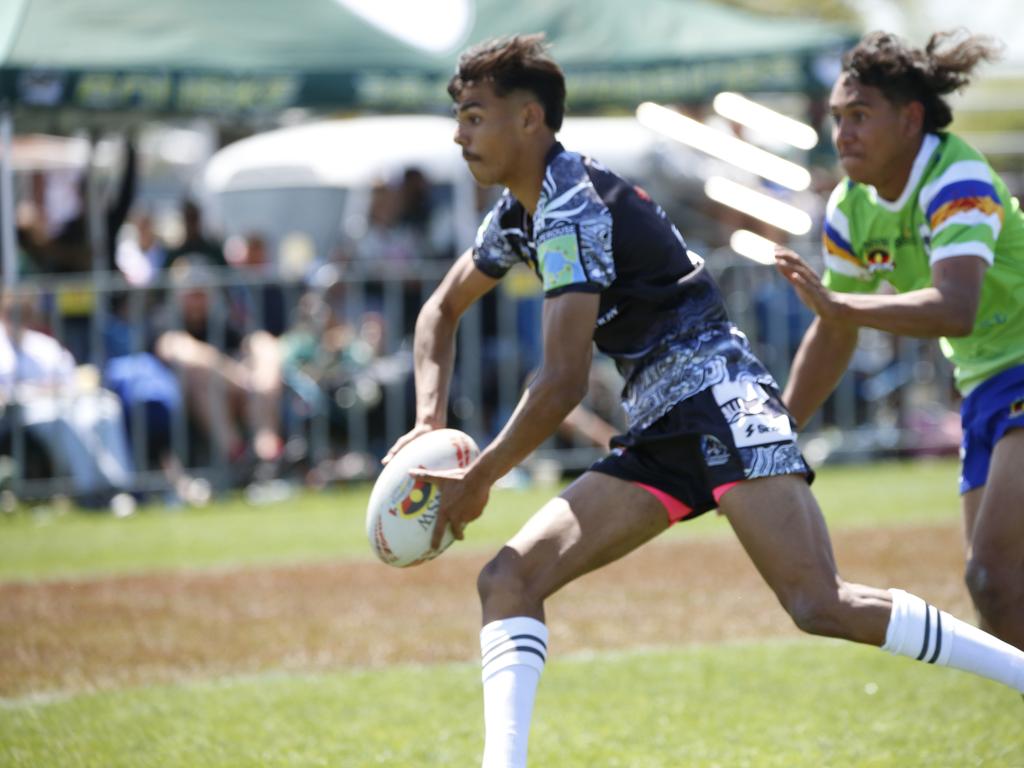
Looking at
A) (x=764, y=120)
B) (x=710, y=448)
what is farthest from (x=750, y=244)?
(x=710, y=448)

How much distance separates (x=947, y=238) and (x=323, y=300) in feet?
30.3

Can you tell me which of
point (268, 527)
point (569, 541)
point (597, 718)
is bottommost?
point (268, 527)

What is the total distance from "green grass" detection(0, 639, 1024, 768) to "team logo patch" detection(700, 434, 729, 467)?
1.34 metres

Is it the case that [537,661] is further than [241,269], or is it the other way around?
[241,269]

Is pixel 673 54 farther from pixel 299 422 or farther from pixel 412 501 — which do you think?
pixel 412 501

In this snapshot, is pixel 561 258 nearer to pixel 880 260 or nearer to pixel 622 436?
pixel 622 436

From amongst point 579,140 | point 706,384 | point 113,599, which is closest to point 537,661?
point 706,384

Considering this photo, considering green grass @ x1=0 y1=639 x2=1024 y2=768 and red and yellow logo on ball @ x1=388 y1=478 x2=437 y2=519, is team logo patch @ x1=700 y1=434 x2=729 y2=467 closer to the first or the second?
red and yellow logo on ball @ x1=388 y1=478 x2=437 y2=519

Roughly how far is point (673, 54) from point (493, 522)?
5.93 meters

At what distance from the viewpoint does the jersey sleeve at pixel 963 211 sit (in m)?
5.03

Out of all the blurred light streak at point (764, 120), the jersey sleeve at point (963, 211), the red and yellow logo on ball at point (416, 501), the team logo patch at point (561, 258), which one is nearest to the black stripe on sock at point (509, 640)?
the red and yellow logo on ball at point (416, 501)

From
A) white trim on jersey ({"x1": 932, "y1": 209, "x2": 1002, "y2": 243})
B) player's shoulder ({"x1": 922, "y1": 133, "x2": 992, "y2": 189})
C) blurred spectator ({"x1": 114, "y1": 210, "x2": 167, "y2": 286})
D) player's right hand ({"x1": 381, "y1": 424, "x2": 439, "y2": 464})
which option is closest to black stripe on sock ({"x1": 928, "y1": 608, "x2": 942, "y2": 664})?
white trim on jersey ({"x1": 932, "y1": 209, "x2": 1002, "y2": 243})

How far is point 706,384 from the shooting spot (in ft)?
15.5

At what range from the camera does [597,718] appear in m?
6.25
